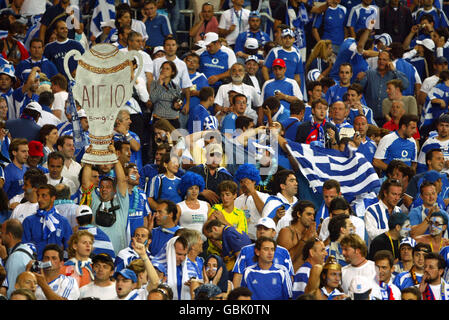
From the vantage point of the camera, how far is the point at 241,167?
12477 mm

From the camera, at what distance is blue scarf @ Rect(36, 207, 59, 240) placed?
1133 cm

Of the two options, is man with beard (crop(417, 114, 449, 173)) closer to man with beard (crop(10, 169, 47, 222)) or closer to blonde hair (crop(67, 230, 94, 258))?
man with beard (crop(10, 169, 47, 222))

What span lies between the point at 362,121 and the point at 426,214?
2.24 meters

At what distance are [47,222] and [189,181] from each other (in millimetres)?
1709

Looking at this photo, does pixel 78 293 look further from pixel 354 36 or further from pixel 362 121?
pixel 354 36

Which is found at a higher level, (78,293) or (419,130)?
(78,293)

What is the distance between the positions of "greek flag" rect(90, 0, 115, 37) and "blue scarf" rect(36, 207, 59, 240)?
737 cm

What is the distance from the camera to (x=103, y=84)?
427 inches

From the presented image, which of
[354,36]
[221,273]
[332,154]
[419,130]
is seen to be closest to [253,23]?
[354,36]

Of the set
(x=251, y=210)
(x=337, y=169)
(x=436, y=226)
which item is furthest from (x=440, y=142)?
(x=251, y=210)

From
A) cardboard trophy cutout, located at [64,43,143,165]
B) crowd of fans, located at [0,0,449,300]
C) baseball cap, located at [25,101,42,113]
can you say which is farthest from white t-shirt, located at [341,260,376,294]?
baseball cap, located at [25,101,42,113]

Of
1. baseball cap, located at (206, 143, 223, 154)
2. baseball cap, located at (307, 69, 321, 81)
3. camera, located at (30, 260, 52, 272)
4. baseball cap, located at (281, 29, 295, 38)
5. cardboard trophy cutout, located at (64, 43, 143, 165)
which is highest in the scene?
cardboard trophy cutout, located at (64, 43, 143, 165)

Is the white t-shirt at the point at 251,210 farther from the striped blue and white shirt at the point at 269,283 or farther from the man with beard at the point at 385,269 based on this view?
the man with beard at the point at 385,269
